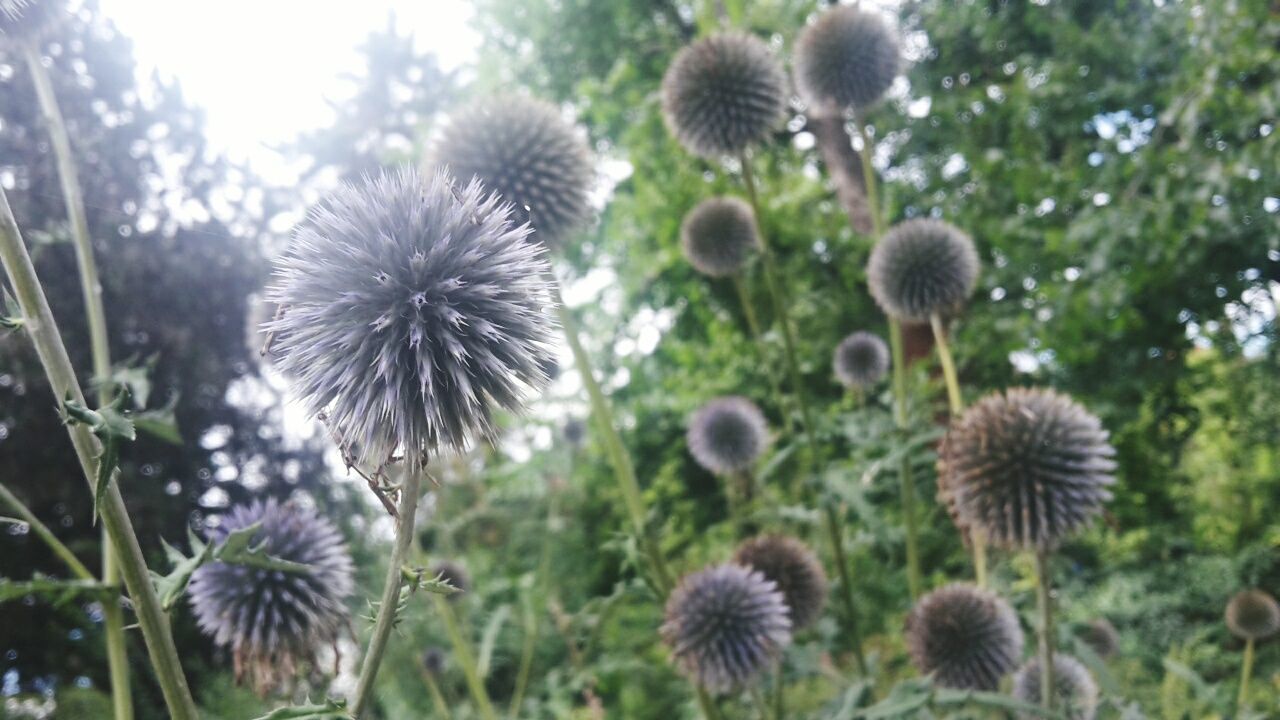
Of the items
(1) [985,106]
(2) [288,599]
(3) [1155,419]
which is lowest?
(2) [288,599]

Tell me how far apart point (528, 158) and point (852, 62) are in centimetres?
131

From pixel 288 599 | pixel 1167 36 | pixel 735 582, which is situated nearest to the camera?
pixel 288 599

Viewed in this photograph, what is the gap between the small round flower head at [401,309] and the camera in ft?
3.39

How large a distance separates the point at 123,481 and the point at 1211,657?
5488mm

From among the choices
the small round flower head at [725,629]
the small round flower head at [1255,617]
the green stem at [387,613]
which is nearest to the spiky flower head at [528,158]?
the small round flower head at [725,629]

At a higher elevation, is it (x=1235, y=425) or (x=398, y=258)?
(x=1235, y=425)

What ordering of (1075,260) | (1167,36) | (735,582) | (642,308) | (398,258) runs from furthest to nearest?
(642,308), (1167,36), (1075,260), (735,582), (398,258)

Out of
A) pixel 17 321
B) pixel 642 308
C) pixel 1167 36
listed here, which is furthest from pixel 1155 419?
pixel 17 321

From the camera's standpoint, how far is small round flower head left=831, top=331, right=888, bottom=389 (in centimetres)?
282

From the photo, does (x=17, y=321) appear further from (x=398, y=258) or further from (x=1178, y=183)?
(x=1178, y=183)

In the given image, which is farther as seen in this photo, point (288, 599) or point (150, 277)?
point (150, 277)

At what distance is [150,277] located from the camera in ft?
14.0

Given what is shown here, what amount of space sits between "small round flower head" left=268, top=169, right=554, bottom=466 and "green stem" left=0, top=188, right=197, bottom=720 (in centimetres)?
25

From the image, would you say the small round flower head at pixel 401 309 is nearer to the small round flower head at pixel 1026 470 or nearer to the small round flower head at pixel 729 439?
the small round flower head at pixel 1026 470
